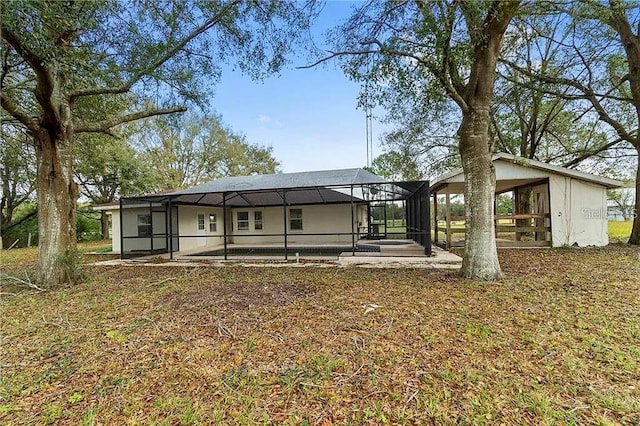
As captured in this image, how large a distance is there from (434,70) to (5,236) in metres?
22.8

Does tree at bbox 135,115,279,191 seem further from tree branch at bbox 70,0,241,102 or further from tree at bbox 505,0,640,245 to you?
tree at bbox 505,0,640,245

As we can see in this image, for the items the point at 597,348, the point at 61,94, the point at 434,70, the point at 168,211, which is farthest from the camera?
the point at 168,211

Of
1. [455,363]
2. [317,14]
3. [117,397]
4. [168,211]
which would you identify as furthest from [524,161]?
[168,211]

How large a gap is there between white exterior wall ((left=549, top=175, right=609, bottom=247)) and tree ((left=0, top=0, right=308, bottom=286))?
1051 cm

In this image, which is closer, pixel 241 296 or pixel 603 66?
pixel 241 296

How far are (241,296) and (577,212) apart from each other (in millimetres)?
11944

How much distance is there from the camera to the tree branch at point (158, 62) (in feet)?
19.9

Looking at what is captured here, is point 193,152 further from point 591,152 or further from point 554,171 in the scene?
point 591,152

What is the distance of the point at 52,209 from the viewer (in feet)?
19.2

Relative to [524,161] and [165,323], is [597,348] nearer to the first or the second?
[165,323]

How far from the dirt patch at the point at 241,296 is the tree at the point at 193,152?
59.4 ft

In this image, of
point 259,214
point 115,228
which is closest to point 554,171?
point 259,214

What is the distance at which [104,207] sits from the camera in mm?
13211

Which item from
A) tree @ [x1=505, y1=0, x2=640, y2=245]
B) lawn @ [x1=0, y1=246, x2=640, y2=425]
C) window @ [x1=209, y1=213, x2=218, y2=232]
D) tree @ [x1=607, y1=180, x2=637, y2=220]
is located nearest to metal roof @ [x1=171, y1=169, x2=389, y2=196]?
window @ [x1=209, y1=213, x2=218, y2=232]
